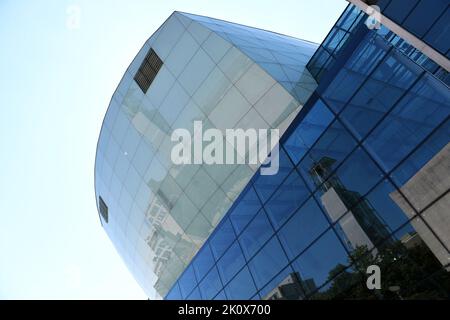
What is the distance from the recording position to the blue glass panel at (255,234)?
611 inches

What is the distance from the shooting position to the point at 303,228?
13664 millimetres

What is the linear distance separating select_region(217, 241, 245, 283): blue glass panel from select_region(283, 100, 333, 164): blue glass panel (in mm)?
6177

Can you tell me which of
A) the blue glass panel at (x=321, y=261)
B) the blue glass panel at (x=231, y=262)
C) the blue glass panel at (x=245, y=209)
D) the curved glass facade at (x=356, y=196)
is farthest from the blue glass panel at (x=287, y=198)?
the blue glass panel at (x=231, y=262)

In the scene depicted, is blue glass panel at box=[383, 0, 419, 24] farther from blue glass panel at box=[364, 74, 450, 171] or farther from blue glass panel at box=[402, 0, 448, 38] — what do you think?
blue glass panel at box=[364, 74, 450, 171]

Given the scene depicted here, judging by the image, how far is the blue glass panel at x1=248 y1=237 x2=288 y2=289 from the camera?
572 inches

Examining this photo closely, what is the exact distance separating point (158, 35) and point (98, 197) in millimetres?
16521

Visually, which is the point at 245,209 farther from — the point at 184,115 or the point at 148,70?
the point at 148,70

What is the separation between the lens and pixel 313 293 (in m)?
12.7

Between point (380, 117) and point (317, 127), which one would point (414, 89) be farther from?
point (317, 127)

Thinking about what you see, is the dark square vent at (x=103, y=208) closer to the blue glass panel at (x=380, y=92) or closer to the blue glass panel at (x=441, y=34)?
the blue glass panel at (x=380, y=92)

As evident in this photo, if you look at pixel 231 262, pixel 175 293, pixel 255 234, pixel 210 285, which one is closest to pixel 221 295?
pixel 210 285

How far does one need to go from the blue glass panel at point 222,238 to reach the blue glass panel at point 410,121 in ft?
29.4

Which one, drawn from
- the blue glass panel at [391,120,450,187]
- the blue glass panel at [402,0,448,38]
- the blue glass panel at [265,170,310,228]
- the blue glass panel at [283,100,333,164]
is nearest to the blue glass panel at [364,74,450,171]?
the blue glass panel at [391,120,450,187]

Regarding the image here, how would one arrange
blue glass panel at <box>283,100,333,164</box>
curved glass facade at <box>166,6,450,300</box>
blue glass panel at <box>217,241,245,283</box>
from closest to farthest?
curved glass facade at <box>166,6,450,300</box> → blue glass panel at <box>283,100,333,164</box> → blue glass panel at <box>217,241,245,283</box>
